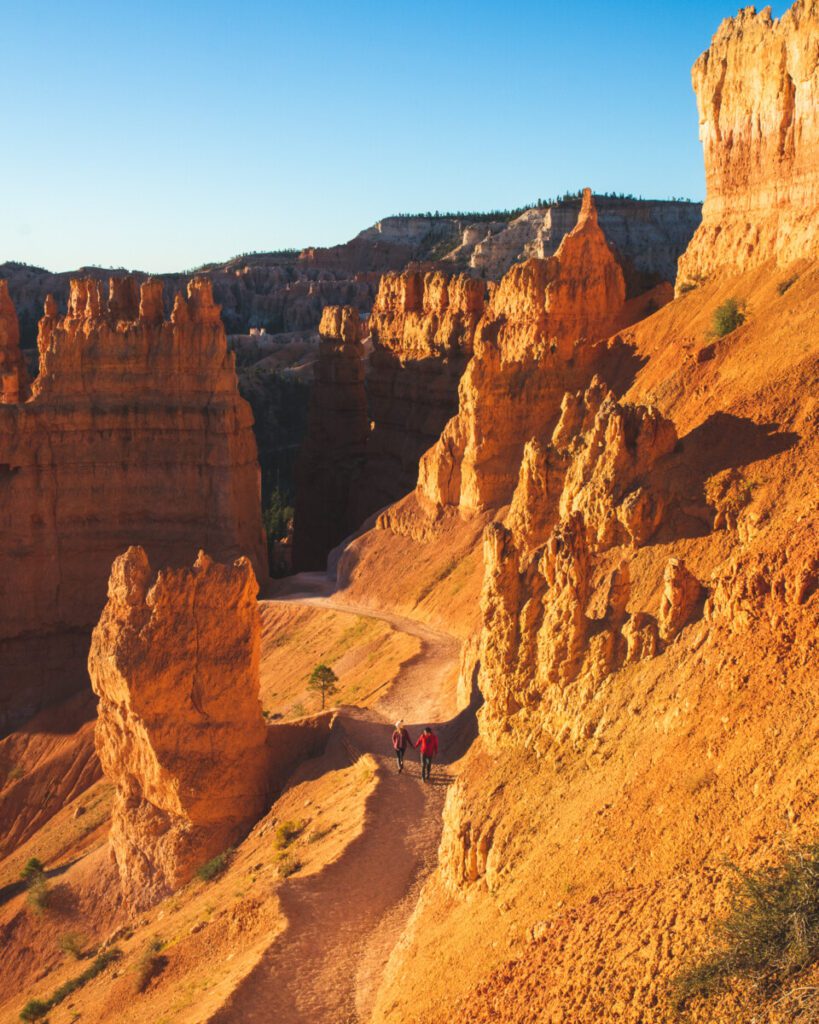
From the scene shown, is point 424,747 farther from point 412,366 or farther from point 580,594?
point 412,366

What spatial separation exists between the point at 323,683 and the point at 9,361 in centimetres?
2477

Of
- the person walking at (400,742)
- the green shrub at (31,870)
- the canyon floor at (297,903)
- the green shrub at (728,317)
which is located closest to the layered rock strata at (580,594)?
the canyon floor at (297,903)

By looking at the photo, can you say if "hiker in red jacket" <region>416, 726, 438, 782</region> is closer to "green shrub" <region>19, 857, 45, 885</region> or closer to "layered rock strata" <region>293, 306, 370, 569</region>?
"green shrub" <region>19, 857, 45, 885</region>

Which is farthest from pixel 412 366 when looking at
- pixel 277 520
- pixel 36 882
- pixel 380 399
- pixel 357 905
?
pixel 357 905

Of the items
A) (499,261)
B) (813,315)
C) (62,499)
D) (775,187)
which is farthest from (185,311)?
(499,261)

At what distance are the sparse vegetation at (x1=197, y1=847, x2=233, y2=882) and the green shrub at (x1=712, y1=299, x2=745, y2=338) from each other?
19.3 meters

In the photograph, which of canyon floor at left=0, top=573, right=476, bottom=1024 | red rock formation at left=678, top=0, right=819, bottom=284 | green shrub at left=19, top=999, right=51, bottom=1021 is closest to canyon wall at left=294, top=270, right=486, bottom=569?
red rock formation at left=678, top=0, right=819, bottom=284

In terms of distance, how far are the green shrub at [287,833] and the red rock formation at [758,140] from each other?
21.0m

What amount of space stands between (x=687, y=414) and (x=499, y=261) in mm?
107098

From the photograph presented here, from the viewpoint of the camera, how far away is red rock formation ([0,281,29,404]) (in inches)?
1895

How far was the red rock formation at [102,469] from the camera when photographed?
43.8 meters

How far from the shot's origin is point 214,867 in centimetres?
2347

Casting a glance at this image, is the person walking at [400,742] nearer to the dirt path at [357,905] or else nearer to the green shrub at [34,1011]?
the dirt path at [357,905]

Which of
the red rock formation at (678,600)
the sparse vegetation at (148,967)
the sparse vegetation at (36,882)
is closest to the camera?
the red rock formation at (678,600)
